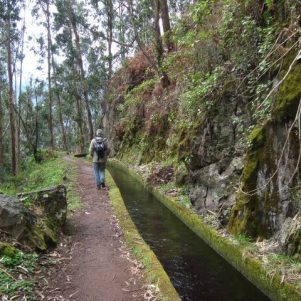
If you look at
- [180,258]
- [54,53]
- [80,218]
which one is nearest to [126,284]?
[180,258]

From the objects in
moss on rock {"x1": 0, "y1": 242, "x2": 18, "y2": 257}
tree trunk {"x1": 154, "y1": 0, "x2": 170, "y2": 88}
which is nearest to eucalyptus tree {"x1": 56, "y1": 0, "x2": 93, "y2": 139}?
tree trunk {"x1": 154, "y1": 0, "x2": 170, "y2": 88}

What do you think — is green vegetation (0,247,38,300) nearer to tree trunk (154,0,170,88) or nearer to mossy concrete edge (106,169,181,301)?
mossy concrete edge (106,169,181,301)

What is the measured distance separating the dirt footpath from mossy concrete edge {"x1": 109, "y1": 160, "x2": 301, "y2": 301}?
84.9 inches

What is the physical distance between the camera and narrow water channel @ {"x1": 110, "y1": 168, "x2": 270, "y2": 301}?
722 cm

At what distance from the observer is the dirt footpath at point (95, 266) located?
5.66 metres

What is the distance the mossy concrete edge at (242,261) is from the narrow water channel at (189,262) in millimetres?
129

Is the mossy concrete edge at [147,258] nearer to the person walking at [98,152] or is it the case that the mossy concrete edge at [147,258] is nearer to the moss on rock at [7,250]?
the moss on rock at [7,250]

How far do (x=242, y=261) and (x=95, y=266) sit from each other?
286 cm

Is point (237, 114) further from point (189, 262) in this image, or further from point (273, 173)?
point (189, 262)

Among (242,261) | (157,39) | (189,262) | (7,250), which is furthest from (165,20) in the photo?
(7,250)

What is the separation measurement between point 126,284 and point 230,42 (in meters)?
7.94

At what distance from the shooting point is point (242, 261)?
25.0ft

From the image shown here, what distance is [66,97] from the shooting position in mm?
45188

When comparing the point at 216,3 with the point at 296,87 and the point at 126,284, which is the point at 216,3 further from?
the point at 126,284
